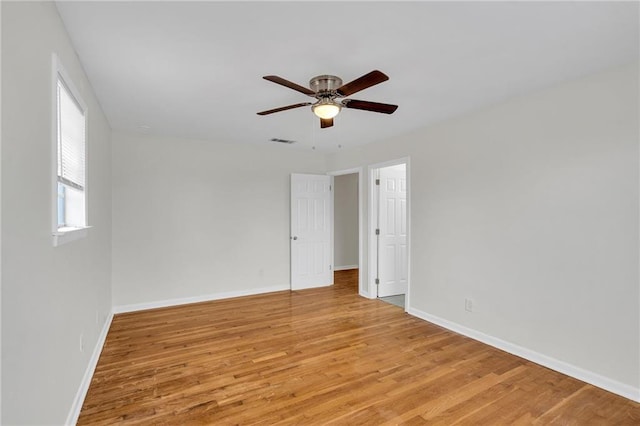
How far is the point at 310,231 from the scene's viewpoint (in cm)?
578

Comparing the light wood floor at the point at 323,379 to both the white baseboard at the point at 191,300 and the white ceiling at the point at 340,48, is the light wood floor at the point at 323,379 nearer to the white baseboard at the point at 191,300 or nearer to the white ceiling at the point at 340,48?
the white baseboard at the point at 191,300

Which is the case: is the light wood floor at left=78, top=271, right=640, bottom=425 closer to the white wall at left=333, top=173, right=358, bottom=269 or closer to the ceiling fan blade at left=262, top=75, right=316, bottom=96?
the ceiling fan blade at left=262, top=75, right=316, bottom=96

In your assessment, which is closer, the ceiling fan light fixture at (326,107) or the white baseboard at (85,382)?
the white baseboard at (85,382)

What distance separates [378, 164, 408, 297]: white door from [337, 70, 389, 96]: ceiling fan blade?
2756mm

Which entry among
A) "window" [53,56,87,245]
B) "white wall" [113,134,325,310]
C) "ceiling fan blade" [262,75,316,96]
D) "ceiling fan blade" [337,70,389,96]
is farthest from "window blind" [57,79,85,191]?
"white wall" [113,134,325,310]

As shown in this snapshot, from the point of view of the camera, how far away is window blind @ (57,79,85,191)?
2027 mm

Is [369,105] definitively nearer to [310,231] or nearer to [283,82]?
[283,82]

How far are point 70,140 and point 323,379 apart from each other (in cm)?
258

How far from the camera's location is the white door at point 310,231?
563 cm

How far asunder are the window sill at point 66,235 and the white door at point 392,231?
3.76m

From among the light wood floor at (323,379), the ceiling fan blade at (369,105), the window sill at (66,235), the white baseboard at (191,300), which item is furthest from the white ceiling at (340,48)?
the white baseboard at (191,300)

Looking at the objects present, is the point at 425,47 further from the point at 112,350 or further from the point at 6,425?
the point at 112,350

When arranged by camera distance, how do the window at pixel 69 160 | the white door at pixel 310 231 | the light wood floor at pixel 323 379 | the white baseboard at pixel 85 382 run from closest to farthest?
the window at pixel 69 160 → the white baseboard at pixel 85 382 → the light wood floor at pixel 323 379 → the white door at pixel 310 231

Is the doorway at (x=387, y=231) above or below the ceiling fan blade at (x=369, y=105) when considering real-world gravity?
below
